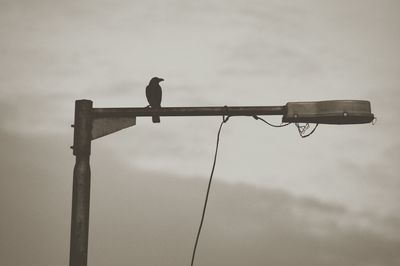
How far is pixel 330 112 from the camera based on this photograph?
4.33 metres

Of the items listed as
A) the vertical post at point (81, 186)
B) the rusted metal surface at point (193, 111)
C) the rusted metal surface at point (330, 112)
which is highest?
the rusted metal surface at point (193, 111)

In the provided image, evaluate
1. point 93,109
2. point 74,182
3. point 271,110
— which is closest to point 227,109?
point 271,110

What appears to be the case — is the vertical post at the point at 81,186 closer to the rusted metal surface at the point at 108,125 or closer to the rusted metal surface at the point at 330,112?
the rusted metal surface at the point at 108,125

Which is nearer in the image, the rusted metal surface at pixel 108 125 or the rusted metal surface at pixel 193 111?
the rusted metal surface at pixel 193 111

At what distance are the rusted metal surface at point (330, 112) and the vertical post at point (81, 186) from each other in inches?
81.3

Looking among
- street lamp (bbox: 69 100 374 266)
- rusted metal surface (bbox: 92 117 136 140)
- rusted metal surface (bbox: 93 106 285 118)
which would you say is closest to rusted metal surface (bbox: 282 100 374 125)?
street lamp (bbox: 69 100 374 266)

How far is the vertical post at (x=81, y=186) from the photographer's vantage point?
431 centimetres

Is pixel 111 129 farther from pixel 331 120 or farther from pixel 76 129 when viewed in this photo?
pixel 331 120

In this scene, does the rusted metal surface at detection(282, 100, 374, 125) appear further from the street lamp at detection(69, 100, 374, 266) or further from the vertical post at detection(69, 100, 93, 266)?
the vertical post at detection(69, 100, 93, 266)

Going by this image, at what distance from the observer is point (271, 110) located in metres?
4.50

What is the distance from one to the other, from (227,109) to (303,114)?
770 millimetres

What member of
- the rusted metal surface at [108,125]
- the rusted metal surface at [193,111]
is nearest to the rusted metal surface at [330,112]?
the rusted metal surface at [193,111]

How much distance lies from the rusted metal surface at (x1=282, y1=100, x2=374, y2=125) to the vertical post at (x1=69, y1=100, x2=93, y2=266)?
2.07 m

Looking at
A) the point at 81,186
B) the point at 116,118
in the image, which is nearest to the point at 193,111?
the point at 116,118
